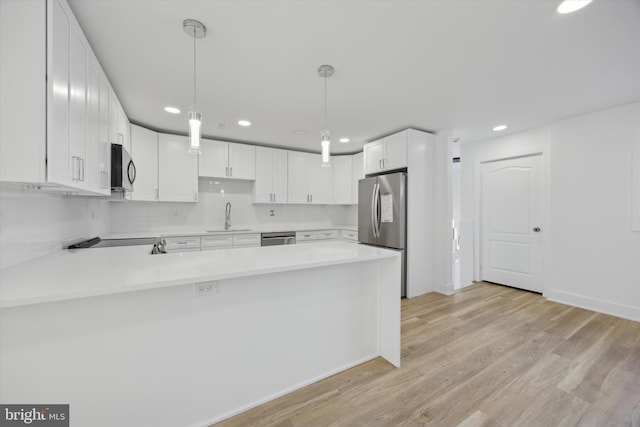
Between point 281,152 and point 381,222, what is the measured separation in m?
2.24

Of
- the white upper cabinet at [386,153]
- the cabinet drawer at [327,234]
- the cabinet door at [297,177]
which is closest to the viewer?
the white upper cabinet at [386,153]

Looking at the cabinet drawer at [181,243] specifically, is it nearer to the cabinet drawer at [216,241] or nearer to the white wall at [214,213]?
the cabinet drawer at [216,241]

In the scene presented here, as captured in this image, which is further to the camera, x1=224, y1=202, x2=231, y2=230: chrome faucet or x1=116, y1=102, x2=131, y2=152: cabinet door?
x1=224, y1=202, x2=231, y2=230: chrome faucet

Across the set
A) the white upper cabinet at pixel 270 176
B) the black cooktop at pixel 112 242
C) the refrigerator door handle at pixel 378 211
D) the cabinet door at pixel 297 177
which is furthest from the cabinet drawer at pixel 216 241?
the refrigerator door handle at pixel 378 211

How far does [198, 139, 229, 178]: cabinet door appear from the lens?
395cm

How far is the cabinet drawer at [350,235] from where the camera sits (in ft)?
15.5

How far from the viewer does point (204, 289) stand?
1485 millimetres

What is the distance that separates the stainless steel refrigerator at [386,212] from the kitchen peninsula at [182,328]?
1554 mm

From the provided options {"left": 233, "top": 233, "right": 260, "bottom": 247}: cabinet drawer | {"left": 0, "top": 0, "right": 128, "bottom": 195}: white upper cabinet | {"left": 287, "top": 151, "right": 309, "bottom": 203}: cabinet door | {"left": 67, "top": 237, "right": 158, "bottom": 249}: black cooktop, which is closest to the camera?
{"left": 0, "top": 0, "right": 128, "bottom": 195}: white upper cabinet

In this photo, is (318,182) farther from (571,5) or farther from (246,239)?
(571,5)

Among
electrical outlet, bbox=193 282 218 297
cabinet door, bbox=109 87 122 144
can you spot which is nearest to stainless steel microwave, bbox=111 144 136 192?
cabinet door, bbox=109 87 122 144

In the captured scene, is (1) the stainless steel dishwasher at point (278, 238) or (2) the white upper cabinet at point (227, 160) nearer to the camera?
(2) the white upper cabinet at point (227, 160)

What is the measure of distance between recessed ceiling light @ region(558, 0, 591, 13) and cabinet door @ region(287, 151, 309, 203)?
376cm

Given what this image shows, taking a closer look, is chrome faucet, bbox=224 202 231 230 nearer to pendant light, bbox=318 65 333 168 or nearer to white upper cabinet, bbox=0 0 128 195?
pendant light, bbox=318 65 333 168
